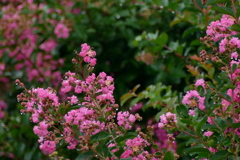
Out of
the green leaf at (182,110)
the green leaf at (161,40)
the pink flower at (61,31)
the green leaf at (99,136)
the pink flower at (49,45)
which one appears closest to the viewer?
the green leaf at (99,136)

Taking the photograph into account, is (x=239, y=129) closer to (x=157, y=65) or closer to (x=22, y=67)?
(x=157, y=65)

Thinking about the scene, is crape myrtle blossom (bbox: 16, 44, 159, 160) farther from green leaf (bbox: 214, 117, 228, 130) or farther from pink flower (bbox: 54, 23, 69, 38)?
pink flower (bbox: 54, 23, 69, 38)

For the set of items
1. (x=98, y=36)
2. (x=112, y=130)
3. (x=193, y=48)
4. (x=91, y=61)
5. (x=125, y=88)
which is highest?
(x=98, y=36)

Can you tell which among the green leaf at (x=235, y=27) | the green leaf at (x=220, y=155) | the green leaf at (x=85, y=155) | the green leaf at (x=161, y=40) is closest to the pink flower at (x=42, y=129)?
the green leaf at (x=85, y=155)

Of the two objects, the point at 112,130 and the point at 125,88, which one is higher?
the point at 125,88

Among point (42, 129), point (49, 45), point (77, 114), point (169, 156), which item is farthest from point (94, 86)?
point (49, 45)

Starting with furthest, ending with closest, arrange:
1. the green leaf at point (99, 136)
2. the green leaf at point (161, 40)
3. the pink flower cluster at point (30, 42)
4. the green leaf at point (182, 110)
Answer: the pink flower cluster at point (30, 42)
the green leaf at point (161, 40)
the green leaf at point (182, 110)
the green leaf at point (99, 136)

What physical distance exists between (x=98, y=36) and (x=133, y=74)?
0.42 metres

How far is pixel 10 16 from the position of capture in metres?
3.10

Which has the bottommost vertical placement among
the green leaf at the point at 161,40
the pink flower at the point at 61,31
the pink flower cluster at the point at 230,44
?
the pink flower cluster at the point at 230,44

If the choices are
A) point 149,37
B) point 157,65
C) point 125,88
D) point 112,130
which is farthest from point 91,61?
point 125,88

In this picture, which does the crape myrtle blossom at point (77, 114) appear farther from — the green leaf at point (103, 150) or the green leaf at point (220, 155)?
the green leaf at point (220, 155)

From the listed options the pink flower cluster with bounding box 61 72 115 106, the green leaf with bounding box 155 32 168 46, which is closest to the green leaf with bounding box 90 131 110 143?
the pink flower cluster with bounding box 61 72 115 106

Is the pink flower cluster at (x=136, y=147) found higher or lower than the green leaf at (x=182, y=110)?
lower
